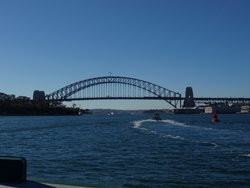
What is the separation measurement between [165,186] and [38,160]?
7.69 metres

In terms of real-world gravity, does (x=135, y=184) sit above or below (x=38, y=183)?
below

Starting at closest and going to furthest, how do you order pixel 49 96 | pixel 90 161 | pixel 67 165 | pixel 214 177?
pixel 214 177 < pixel 67 165 < pixel 90 161 < pixel 49 96

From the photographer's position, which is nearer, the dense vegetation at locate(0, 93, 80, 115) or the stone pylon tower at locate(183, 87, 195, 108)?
the dense vegetation at locate(0, 93, 80, 115)

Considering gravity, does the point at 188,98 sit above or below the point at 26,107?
above

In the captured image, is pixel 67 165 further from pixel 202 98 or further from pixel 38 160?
pixel 202 98

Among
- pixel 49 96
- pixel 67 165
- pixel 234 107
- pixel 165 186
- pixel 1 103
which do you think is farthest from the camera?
pixel 234 107

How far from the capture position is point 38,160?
16188 mm

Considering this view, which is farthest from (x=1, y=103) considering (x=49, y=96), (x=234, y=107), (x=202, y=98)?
(x=234, y=107)

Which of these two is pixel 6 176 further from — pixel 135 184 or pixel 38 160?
pixel 38 160

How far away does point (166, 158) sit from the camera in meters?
16.0

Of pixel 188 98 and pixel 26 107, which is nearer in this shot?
pixel 26 107

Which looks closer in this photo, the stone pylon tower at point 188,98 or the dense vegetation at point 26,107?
the dense vegetation at point 26,107

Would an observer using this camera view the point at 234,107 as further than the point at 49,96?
Yes

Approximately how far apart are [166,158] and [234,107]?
18790 centimetres
